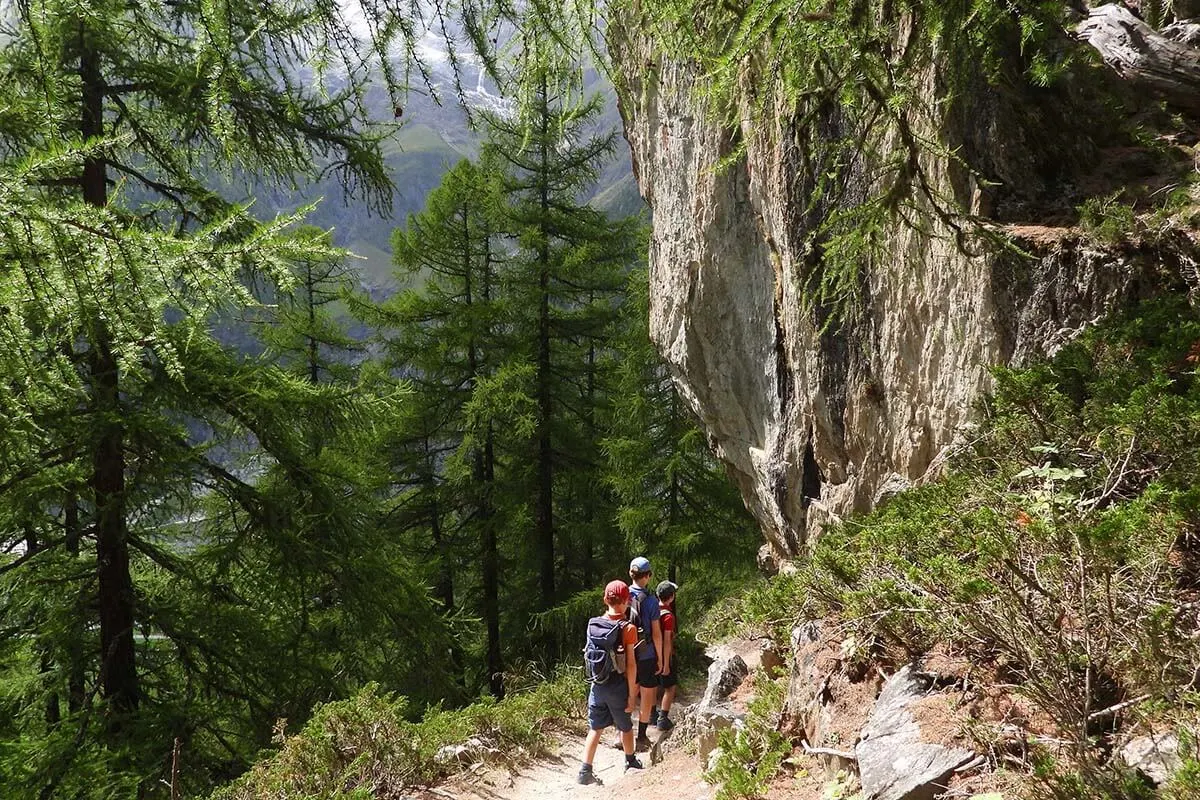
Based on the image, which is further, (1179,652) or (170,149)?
(170,149)

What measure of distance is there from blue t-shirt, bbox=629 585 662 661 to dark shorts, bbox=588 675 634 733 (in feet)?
2.03

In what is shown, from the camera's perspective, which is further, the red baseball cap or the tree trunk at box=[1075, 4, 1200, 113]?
the red baseball cap

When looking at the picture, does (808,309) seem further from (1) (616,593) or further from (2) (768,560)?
(2) (768,560)

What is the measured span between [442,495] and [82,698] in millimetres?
7649

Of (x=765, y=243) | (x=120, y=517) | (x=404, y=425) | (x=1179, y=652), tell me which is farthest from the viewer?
(x=404, y=425)

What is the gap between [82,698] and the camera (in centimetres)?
668

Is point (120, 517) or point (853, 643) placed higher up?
point (120, 517)

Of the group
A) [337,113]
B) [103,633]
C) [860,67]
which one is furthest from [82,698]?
[860,67]

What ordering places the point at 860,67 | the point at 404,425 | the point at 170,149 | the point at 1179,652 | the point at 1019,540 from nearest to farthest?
the point at 1179,652, the point at 1019,540, the point at 860,67, the point at 170,149, the point at 404,425

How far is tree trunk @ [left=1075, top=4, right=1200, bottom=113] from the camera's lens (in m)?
4.24

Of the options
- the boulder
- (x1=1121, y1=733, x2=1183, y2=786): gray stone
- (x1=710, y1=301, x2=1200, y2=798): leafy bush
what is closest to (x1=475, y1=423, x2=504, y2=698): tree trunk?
the boulder

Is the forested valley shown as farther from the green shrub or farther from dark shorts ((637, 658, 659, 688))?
the green shrub

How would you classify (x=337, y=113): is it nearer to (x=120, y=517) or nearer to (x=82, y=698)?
(x=120, y=517)

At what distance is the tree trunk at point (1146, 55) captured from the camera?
424 cm
